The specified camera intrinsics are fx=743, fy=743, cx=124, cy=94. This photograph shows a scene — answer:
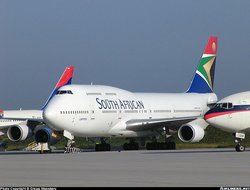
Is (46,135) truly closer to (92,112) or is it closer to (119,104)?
(92,112)

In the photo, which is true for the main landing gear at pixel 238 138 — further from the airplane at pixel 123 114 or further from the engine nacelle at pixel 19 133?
the engine nacelle at pixel 19 133

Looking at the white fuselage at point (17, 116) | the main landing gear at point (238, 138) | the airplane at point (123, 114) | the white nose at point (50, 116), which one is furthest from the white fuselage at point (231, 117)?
the white fuselage at point (17, 116)

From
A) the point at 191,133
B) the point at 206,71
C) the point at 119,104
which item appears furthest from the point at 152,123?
the point at 206,71

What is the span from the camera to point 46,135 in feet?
163

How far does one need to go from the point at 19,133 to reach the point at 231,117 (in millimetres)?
17920

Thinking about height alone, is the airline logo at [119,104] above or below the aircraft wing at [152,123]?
above

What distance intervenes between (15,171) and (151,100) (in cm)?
2995

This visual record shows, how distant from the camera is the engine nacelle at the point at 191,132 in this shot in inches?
1823

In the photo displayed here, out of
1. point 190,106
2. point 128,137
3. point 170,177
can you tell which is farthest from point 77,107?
point 170,177

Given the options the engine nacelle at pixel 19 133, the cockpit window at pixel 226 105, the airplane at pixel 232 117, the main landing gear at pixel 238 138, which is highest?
the engine nacelle at pixel 19 133

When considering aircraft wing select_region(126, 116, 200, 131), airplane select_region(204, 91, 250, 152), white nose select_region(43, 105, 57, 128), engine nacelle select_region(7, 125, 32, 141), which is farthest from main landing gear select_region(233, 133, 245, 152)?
engine nacelle select_region(7, 125, 32, 141)

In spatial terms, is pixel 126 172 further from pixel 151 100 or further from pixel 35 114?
pixel 35 114

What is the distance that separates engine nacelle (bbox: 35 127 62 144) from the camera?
49.6 m

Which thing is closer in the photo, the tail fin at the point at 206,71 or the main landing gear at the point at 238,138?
the main landing gear at the point at 238,138
